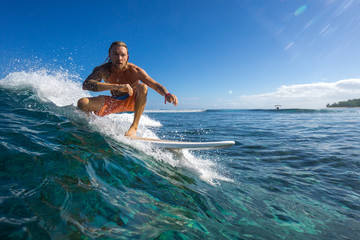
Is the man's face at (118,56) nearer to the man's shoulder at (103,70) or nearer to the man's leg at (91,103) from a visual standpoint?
the man's shoulder at (103,70)

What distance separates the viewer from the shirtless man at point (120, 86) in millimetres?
3445

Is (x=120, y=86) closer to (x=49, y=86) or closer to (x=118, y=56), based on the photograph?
(x=118, y=56)

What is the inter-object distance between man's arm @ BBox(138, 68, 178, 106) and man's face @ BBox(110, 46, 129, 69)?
1.59 ft

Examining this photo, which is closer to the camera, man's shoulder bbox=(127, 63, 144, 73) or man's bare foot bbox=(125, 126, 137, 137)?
man's bare foot bbox=(125, 126, 137, 137)

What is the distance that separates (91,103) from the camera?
3729 millimetres

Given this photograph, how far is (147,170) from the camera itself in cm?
227

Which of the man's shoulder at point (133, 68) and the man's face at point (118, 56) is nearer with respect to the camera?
the man's face at point (118, 56)

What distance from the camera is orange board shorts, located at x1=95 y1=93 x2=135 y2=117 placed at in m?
4.00

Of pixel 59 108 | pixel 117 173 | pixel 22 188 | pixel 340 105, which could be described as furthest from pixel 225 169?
pixel 340 105

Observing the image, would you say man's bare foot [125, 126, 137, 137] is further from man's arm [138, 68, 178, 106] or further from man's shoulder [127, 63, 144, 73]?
man's shoulder [127, 63, 144, 73]

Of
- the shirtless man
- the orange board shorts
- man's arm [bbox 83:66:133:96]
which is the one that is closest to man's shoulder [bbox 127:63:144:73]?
the shirtless man

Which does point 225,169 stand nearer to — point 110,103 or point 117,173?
point 117,173

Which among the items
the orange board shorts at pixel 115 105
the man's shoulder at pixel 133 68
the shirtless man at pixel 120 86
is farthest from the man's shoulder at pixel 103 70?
the orange board shorts at pixel 115 105

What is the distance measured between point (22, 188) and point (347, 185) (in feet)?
13.7
